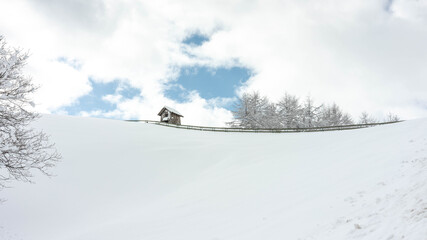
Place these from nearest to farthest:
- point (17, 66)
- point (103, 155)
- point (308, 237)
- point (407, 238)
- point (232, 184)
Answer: point (407, 238)
point (308, 237)
point (17, 66)
point (232, 184)
point (103, 155)

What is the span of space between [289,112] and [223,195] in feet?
97.0

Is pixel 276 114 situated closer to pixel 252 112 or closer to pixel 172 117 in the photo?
pixel 252 112

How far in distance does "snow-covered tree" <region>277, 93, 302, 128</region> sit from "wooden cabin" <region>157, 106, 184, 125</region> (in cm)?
1838

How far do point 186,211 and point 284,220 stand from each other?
14.4ft

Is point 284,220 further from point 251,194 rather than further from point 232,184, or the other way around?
point 232,184

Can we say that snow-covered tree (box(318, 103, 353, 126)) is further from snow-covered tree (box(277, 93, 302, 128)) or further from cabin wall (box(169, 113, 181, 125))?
cabin wall (box(169, 113, 181, 125))

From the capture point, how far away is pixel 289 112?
3666 cm

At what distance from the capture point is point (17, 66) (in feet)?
27.3

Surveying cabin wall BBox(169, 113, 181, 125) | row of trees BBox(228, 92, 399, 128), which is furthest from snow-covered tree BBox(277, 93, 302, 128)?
cabin wall BBox(169, 113, 181, 125)

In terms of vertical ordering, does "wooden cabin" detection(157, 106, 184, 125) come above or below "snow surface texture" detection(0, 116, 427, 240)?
above

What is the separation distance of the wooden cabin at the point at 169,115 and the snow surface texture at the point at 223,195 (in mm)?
20285

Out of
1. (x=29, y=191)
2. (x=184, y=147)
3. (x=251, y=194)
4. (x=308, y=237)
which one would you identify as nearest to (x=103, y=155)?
(x=29, y=191)

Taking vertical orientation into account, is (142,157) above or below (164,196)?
Result: above

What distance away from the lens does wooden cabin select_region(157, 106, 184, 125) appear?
38.1m
